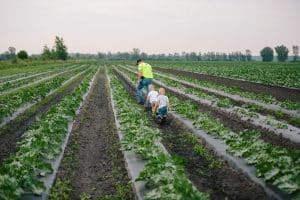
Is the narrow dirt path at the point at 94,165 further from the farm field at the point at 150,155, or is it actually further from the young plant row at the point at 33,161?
the young plant row at the point at 33,161

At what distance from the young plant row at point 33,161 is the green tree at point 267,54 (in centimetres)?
13749

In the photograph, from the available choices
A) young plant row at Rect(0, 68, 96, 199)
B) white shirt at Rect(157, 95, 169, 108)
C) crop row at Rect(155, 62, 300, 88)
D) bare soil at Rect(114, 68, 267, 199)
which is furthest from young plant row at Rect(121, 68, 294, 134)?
crop row at Rect(155, 62, 300, 88)

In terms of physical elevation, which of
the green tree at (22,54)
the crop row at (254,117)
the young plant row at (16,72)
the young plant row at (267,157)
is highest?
the green tree at (22,54)

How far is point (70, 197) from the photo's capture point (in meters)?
6.56

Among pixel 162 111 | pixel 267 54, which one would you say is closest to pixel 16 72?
pixel 162 111

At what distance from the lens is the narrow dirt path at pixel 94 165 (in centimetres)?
685

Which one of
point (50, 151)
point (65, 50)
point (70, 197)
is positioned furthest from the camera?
point (65, 50)

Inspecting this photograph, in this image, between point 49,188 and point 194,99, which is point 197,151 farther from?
point 194,99

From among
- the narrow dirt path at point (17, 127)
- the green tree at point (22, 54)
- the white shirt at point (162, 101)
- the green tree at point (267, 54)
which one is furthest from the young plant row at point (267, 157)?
the green tree at point (267, 54)

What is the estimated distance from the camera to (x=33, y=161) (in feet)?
23.3

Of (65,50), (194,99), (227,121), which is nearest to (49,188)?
(227,121)

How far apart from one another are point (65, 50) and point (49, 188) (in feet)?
320

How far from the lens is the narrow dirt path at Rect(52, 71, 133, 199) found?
22.5ft

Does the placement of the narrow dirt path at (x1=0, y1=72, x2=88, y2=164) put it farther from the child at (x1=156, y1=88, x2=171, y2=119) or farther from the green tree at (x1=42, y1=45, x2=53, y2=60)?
the green tree at (x1=42, y1=45, x2=53, y2=60)
